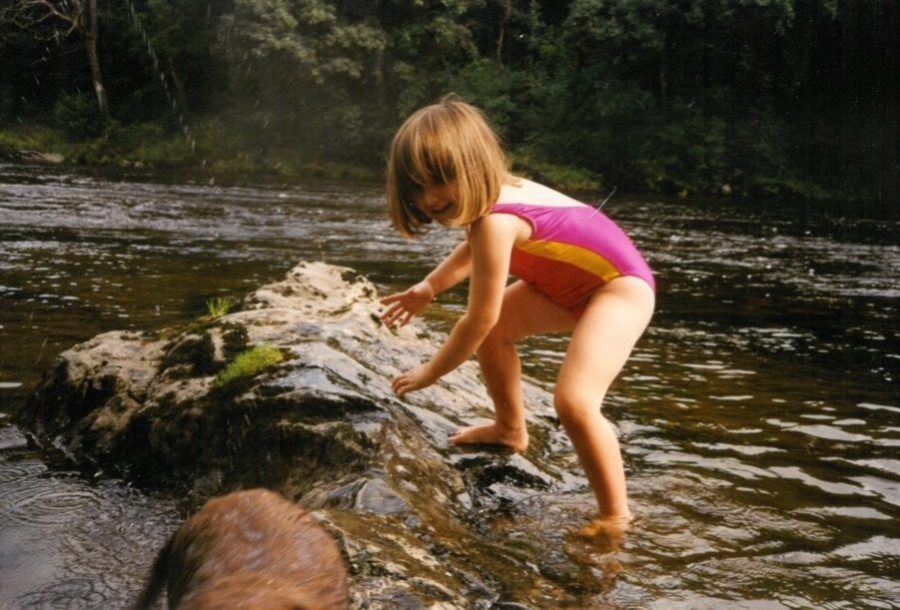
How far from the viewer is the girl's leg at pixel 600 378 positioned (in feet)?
9.88

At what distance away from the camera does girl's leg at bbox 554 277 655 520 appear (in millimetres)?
3012

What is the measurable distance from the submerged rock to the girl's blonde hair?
778 millimetres

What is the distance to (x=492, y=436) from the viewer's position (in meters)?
3.62

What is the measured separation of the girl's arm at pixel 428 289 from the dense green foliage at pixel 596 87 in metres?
20.2

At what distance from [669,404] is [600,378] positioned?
1.90 m

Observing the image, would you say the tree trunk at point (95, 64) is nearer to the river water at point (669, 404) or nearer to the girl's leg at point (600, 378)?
the river water at point (669, 404)

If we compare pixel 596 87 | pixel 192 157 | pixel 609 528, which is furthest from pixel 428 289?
pixel 192 157

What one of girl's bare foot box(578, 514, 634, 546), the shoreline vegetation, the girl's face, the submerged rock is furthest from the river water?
the shoreline vegetation

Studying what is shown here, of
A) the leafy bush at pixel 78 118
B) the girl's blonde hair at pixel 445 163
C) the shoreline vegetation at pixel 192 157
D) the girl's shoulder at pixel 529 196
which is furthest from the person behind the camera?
the leafy bush at pixel 78 118

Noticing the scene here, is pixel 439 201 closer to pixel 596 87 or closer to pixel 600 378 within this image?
pixel 600 378

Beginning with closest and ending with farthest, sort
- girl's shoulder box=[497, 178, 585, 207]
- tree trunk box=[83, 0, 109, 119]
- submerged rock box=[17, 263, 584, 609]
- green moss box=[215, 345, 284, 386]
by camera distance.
→ submerged rock box=[17, 263, 584, 609], girl's shoulder box=[497, 178, 585, 207], green moss box=[215, 345, 284, 386], tree trunk box=[83, 0, 109, 119]

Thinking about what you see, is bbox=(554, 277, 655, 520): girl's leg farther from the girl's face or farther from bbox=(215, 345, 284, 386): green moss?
bbox=(215, 345, 284, 386): green moss

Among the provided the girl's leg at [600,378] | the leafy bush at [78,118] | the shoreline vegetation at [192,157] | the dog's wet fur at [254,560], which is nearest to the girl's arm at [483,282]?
the girl's leg at [600,378]

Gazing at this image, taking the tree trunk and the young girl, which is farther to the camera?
the tree trunk
